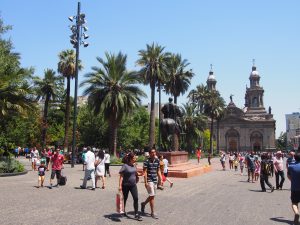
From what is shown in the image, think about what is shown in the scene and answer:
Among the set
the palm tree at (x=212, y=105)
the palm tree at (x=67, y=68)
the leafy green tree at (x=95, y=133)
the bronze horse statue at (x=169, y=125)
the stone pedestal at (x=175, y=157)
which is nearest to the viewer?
the stone pedestal at (x=175, y=157)

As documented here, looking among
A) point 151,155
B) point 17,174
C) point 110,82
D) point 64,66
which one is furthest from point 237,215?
point 64,66

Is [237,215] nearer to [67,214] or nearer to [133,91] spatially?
[67,214]

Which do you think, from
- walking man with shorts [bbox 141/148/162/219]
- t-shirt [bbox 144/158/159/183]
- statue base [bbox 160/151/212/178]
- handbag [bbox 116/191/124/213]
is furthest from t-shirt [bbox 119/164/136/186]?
statue base [bbox 160/151/212/178]

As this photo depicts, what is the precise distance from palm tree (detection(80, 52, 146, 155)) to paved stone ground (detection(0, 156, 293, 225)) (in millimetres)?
20441

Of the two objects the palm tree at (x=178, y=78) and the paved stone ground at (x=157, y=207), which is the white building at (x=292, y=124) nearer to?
the palm tree at (x=178, y=78)

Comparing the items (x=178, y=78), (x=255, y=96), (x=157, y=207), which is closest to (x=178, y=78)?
(x=178, y=78)

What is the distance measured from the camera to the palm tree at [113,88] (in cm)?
3428

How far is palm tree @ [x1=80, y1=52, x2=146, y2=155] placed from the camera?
34281 mm

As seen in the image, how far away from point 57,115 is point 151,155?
2297 inches

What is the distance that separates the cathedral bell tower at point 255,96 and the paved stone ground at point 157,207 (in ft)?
360

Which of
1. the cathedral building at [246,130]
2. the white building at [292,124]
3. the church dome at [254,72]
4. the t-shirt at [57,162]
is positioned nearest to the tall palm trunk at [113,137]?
the t-shirt at [57,162]

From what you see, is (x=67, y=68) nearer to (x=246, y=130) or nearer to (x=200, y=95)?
(x=200, y=95)

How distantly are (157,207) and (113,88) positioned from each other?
83.0 ft

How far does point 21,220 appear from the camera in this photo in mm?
7910
